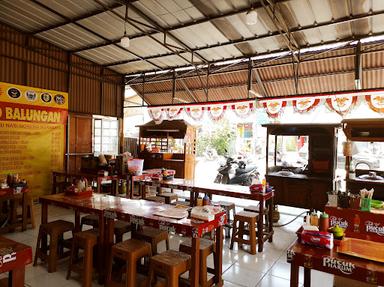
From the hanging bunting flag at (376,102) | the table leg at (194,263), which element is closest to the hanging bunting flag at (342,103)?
the hanging bunting flag at (376,102)

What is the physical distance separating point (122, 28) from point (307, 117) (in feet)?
18.9

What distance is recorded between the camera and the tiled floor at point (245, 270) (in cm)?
353

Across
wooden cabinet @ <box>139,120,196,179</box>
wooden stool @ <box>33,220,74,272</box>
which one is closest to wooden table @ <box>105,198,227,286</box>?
wooden stool @ <box>33,220,74,272</box>

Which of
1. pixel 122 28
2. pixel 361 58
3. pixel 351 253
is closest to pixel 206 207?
A: pixel 351 253

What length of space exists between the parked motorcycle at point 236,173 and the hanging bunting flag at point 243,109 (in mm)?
2378

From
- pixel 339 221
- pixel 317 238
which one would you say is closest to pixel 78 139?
pixel 339 221

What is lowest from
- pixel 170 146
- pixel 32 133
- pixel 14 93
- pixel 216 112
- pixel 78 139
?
pixel 170 146

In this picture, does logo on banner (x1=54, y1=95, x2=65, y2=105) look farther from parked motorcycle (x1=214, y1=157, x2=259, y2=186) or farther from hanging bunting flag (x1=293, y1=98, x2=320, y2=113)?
hanging bunting flag (x1=293, y1=98, x2=320, y2=113)

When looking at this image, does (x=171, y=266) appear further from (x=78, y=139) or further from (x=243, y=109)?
(x=78, y=139)

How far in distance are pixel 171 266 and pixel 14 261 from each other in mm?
1375

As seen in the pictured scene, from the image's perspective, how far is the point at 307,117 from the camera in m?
7.84

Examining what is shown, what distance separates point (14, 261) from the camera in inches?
82.7

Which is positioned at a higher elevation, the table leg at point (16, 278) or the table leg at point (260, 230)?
the table leg at point (16, 278)

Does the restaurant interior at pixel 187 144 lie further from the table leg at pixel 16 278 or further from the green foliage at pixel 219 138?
the green foliage at pixel 219 138
